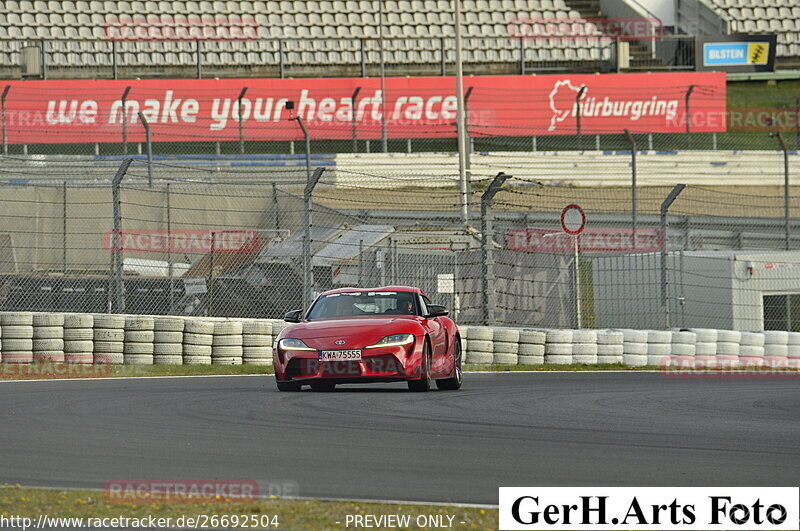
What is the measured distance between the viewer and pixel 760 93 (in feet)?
121

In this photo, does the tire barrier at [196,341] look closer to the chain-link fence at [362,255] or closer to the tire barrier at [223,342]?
the tire barrier at [223,342]

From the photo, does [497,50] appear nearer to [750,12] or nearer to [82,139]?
[750,12]

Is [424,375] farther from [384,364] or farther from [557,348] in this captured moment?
[557,348]

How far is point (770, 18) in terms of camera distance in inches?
1570

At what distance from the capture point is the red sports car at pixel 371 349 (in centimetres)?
1223

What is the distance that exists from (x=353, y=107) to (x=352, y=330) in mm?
19806

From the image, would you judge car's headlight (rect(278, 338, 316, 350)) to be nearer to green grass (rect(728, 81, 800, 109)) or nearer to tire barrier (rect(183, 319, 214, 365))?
tire barrier (rect(183, 319, 214, 365))

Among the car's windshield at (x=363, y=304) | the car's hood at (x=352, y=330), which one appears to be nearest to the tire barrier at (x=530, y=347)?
the car's windshield at (x=363, y=304)

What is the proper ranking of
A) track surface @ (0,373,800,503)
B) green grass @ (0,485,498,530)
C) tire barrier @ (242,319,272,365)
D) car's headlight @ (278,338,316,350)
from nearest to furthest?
green grass @ (0,485,498,530), track surface @ (0,373,800,503), car's headlight @ (278,338,316,350), tire barrier @ (242,319,272,365)

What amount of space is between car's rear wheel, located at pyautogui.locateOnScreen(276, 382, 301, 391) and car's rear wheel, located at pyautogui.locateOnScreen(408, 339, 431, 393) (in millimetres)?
1067

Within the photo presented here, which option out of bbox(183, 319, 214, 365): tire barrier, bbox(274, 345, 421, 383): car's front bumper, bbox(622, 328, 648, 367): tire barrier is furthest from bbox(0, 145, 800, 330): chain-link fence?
bbox(274, 345, 421, 383): car's front bumper

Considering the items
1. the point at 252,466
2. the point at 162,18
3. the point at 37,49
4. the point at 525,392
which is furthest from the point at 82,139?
the point at 252,466

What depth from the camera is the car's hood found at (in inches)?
484

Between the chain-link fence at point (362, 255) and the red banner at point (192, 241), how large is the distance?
43 mm
